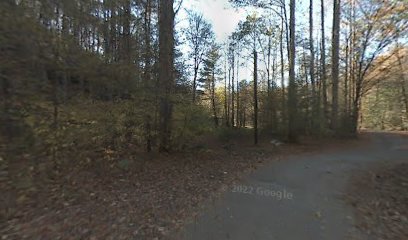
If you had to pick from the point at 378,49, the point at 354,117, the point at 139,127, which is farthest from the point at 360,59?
the point at 139,127

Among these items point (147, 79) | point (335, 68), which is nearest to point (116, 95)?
point (147, 79)

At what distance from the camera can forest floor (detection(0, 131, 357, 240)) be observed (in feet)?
17.8

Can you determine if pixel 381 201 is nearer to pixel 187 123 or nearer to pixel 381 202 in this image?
pixel 381 202

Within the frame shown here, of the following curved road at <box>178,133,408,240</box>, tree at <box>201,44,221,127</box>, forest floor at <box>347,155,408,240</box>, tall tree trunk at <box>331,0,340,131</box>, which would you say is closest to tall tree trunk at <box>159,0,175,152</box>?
curved road at <box>178,133,408,240</box>

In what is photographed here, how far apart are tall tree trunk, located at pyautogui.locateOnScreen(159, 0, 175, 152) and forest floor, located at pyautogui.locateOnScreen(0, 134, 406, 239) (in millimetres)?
859

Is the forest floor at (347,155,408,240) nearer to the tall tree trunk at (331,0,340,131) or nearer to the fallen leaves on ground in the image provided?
the fallen leaves on ground

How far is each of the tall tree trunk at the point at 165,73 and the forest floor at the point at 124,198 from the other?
86 cm

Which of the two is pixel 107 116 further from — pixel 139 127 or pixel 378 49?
pixel 378 49

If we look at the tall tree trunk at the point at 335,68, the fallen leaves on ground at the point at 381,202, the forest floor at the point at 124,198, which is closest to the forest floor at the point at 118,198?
the forest floor at the point at 124,198

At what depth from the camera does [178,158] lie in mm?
12930

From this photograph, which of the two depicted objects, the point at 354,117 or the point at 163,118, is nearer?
the point at 163,118

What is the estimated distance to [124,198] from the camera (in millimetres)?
7445

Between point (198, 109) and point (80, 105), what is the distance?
573 centimetres

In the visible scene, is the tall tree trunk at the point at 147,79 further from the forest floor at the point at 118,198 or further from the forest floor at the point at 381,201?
the forest floor at the point at 381,201
